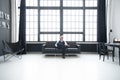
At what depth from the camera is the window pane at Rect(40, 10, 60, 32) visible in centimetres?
1213

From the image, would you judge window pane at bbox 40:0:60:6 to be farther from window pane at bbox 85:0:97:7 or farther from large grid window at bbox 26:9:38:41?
window pane at bbox 85:0:97:7

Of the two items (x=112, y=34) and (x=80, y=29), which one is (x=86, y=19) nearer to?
(x=80, y=29)

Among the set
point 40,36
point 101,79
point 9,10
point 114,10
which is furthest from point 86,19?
point 101,79

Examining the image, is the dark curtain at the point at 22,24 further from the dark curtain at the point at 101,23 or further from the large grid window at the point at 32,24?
the dark curtain at the point at 101,23

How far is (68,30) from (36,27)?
212 cm

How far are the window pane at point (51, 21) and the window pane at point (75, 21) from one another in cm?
46

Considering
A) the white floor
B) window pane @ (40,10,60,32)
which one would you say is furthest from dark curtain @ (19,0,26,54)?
the white floor

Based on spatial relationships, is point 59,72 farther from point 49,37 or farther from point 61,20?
point 61,20

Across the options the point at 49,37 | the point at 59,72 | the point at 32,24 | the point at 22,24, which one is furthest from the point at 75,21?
the point at 59,72

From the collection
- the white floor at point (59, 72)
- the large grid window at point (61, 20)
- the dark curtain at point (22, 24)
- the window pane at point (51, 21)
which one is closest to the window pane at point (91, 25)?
the large grid window at point (61, 20)

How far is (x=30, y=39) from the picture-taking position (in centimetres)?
1218

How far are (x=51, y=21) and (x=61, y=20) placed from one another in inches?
26.7

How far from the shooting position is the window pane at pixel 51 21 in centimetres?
1213

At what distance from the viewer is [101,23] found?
11688mm
